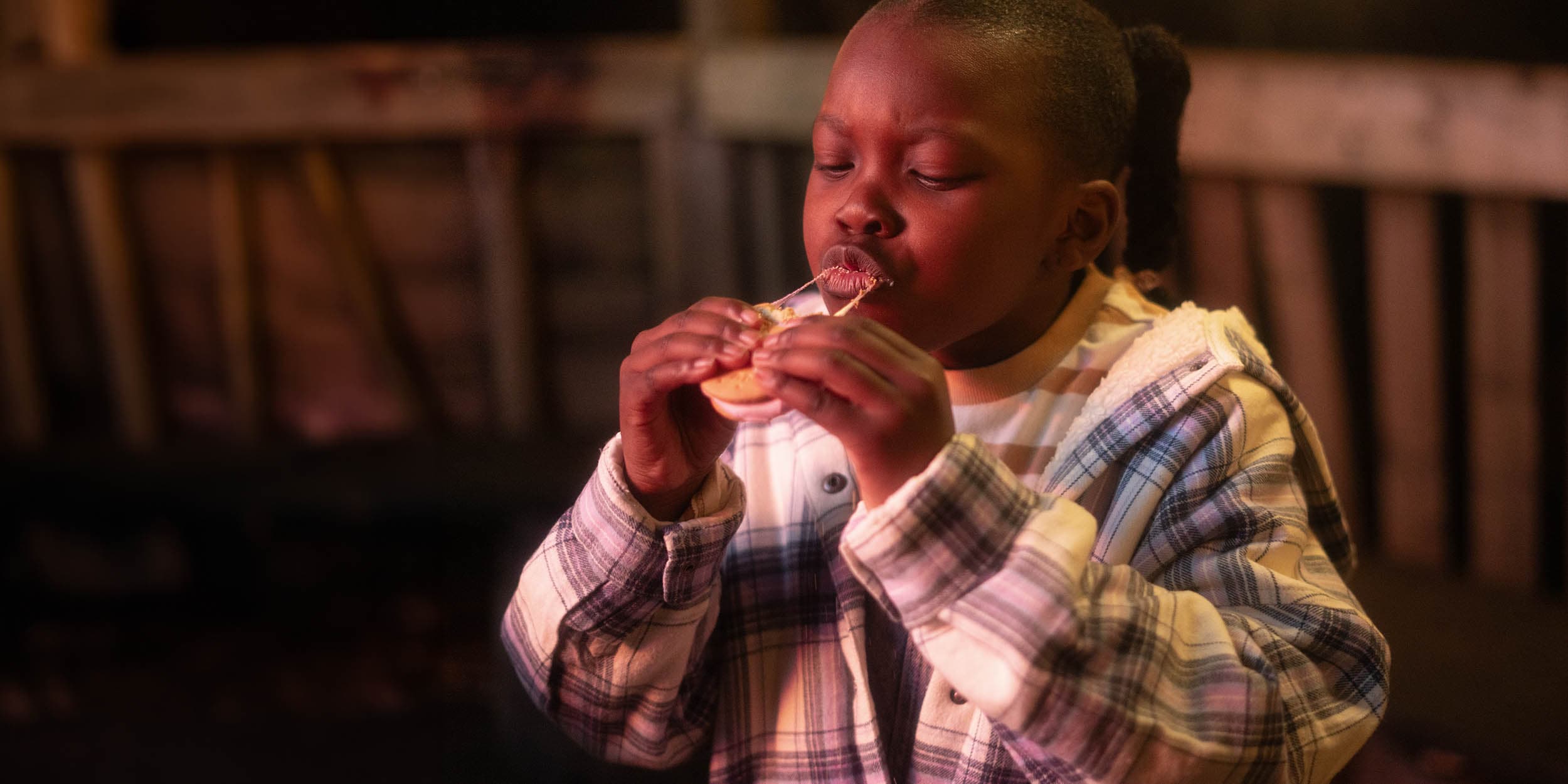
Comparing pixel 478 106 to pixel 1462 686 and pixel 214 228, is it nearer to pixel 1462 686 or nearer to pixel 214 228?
pixel 214 228

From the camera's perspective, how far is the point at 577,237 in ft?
13.5

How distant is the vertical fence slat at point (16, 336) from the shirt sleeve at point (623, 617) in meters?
3.55

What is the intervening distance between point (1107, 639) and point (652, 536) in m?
0.47

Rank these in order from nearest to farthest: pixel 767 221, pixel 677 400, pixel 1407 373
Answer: pixel 677 400, pixel 1407 373, pixel 767 221

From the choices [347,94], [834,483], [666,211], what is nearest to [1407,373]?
[834,483]

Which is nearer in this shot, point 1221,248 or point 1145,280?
point 1145,280

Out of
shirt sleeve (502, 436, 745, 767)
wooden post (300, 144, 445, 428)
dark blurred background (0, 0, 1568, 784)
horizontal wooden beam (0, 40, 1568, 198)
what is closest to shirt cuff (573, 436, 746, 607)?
A: shirt sleeve (502, 436, 745, 767)

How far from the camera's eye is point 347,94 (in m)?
3.91

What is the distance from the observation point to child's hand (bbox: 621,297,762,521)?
1.17 metres

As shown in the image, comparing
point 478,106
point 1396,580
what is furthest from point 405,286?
point 1396,580

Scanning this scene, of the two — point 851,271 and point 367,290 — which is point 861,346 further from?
point 367,290

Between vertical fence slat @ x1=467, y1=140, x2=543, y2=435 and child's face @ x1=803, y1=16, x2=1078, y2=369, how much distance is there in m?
2.83

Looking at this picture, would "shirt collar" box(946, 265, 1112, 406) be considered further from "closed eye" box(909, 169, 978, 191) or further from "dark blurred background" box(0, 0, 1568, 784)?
"dark blurred background" box(0, 0, 1568, 784)

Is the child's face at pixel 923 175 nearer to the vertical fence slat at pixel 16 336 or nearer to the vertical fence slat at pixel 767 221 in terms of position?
the vertical fence slat at pixel 767 221
